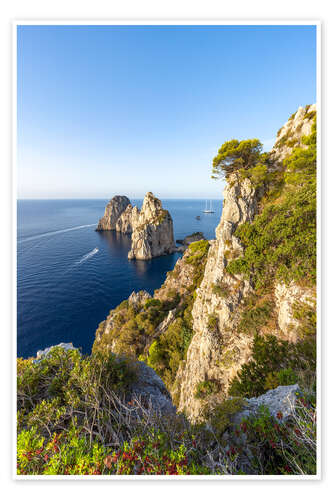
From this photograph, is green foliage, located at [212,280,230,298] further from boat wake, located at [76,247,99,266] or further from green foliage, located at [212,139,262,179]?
boat wake, located at [76,247,99,266]

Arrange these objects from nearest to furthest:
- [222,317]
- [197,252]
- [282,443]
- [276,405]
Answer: [282,443], [276,405], [222,317], [197,252]

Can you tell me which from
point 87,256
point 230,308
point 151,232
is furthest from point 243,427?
point 87,256

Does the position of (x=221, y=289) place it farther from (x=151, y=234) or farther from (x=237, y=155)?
(x=151, y=234)

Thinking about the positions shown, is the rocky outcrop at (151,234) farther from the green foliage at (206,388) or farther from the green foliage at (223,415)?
the green foliage at (223,415)

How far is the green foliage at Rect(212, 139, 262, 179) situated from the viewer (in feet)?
51.8

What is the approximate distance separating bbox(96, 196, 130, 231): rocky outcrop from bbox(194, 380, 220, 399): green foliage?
304 feet

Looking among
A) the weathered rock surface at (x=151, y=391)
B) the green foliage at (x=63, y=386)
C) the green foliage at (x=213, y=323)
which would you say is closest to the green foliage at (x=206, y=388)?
the green foliage at (x=213, y=323)

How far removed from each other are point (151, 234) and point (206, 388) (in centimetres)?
5290

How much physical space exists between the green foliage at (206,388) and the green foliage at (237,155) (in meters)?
18.0

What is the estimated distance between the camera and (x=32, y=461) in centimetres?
299

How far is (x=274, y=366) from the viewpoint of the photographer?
746 centimetres

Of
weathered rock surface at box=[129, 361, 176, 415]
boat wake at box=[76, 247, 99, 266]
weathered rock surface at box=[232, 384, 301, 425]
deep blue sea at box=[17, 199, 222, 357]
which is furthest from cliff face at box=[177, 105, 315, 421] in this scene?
boat wake at box=[76, 247, 99, 266]
